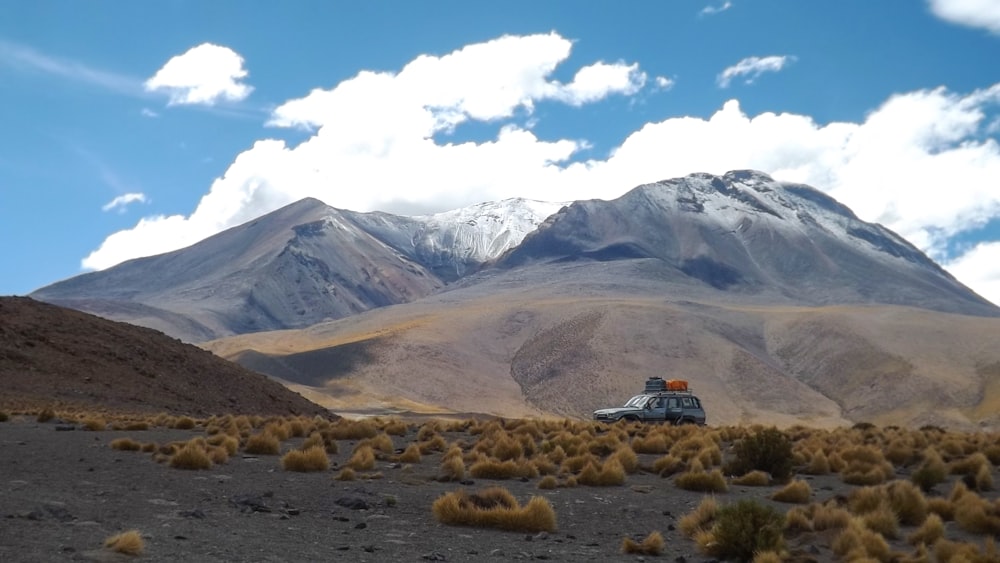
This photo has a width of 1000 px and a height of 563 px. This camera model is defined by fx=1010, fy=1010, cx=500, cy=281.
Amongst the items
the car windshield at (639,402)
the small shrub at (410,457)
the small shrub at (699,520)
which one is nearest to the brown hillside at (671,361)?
the car windshield at (639,402)

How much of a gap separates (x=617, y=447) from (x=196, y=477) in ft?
35.0

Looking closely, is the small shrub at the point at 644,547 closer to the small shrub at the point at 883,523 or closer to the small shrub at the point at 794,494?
the small shrub at the point at 883,523

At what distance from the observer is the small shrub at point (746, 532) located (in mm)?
12141

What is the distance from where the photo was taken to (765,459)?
68.8ft

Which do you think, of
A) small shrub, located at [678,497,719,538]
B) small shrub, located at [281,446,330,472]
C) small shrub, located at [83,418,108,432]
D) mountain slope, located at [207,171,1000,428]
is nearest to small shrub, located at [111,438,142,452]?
small shrub, located at [281,446,330,472]

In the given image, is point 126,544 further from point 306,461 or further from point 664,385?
point 664,385

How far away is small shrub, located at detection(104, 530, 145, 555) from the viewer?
401 inches

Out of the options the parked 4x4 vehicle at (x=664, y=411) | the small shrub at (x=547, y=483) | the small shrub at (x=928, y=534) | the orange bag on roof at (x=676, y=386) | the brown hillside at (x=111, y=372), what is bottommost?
the small shrub at (x=928, y=534)

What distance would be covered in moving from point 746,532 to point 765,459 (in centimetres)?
910

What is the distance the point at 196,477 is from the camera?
54.9 ft

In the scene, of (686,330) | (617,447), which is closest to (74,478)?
(617,447)

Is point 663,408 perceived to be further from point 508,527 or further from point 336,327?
point 336,327

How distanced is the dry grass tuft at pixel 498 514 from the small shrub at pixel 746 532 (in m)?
2.33

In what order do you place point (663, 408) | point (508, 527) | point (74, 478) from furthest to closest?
1. point (663, 408)
2. point (74, 478)
3. point (508, 527)
